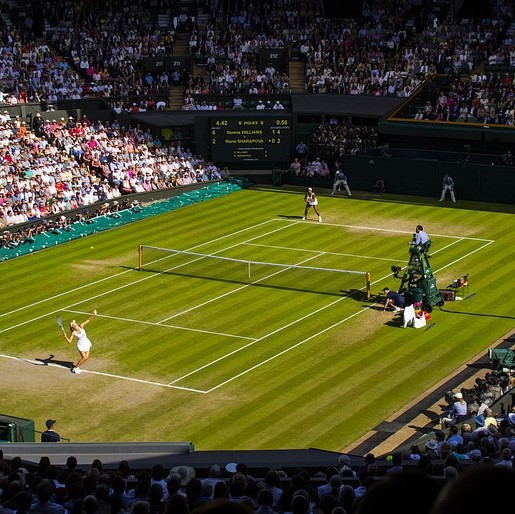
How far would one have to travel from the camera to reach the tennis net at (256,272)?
35781 millimetres

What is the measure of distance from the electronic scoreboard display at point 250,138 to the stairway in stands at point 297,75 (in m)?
3.95

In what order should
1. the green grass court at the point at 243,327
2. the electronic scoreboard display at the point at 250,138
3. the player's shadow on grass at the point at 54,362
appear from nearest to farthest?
the green grass court at the point at 243,327 < the player's shadow on grass at the point at 54,362 < the electronic scoreboard display at the point at 250,138

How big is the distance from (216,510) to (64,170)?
47708mm

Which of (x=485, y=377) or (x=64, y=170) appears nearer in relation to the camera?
(x=485, y=377)

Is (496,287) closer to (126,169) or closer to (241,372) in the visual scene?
(241,372)

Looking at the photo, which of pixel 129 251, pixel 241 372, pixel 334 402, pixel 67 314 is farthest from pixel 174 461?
pixel 129 251

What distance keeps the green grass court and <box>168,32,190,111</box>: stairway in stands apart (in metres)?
13.7

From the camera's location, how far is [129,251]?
1638 inches

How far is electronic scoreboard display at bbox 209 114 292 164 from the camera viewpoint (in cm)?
5716

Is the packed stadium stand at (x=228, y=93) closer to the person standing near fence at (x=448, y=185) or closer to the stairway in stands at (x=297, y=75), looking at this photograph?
the stairway in stands at (x=297, y=75)

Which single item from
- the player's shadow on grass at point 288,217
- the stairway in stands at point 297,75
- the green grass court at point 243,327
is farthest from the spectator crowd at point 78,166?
the stairway in stands at point 297,75

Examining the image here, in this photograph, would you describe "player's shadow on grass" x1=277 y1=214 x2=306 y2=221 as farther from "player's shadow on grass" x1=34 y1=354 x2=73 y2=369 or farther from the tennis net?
"player's shadow on grass" x1=34 y1=354 x2=73 y2=369

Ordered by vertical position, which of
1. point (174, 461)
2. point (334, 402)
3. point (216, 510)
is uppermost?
point (216, 510)

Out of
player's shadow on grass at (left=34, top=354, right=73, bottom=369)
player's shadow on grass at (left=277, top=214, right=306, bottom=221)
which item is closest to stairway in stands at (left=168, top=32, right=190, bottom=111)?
player's shadow on grass at (left=277, top=214, right=306, bottom=221)
